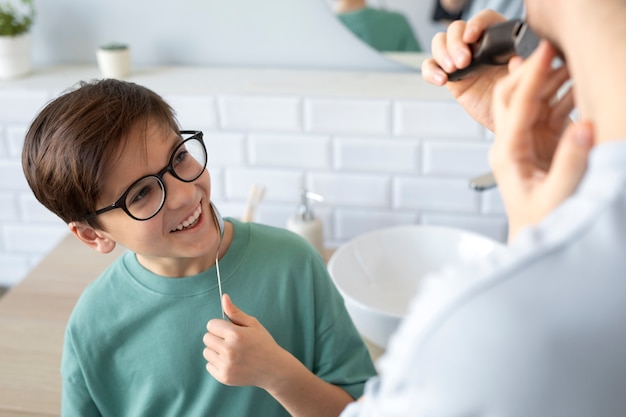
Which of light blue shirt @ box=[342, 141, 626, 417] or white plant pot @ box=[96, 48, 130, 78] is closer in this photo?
light blue shirt @ box=[342, 141, 626, 417]

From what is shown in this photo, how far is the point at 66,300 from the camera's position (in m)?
1.32

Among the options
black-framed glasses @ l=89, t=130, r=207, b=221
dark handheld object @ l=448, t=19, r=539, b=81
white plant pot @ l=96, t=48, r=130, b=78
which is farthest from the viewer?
white plant pot @ l=96, t=48, r=130, b=78

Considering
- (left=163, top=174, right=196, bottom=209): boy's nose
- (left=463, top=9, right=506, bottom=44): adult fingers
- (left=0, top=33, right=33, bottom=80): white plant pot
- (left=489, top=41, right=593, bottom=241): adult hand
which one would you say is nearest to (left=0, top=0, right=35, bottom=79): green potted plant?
(left=0, top=33, right=33, bottom=80): white plant pot

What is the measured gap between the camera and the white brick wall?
1.41 meters

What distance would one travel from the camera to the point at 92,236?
3.11ft

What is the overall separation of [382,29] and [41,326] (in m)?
0.90

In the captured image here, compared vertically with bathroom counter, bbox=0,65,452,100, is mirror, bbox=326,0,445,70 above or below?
above

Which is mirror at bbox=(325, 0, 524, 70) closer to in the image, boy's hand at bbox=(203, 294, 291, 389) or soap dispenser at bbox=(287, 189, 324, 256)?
soap dispenser at bbox=(287, 189, 324, 256)

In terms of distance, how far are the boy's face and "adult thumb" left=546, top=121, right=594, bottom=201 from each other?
0.54 meters

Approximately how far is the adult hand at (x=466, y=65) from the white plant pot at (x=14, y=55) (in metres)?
1.12

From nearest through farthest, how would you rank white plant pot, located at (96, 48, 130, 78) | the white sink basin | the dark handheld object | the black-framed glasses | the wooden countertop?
the dark handheld object < the black-framed glasses < the wooden countertop < the white sink basin < white plant pot, located at (96, 48, 130, 78)

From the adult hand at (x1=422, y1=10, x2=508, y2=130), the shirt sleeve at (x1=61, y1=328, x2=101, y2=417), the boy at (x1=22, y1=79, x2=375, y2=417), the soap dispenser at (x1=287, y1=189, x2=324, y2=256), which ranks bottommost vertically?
the soap dispenser at (x1=287, y1=189, x2=324, y2=256)

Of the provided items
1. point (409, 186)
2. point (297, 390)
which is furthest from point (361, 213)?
point (297, 390)

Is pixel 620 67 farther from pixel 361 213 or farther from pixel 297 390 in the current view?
pixel 361 213
